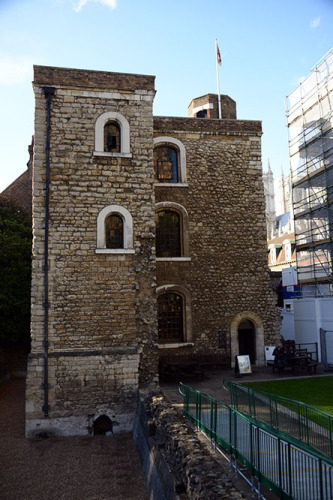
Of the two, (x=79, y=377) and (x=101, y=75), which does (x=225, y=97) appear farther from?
(x=79, y=377)

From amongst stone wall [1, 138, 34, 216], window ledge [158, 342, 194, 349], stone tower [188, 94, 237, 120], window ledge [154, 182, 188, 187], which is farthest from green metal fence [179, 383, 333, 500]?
stone wall [1, 138, 34, 216]

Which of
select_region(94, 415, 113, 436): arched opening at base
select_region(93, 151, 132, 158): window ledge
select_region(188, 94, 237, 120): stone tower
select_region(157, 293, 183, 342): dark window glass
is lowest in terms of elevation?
select_region(94, 415, 113, 436): arched opening at base

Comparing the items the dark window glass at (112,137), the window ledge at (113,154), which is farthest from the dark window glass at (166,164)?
the window ledge at (113,154)

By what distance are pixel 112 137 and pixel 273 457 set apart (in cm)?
1064

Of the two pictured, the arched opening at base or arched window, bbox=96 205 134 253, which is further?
arched window, bbox=96 205 134 253

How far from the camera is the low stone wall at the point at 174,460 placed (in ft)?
18.2

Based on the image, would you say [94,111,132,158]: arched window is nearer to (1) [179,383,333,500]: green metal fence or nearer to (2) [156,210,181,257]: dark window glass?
(2) [156,210,181,257]: dark window glass

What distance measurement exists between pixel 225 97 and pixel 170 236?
31.8 feet

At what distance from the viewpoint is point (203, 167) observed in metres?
17.6

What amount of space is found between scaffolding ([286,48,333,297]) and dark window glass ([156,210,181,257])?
6599 mm

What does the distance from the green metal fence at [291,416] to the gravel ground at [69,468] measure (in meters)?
3.05

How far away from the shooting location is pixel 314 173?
18.8 metres

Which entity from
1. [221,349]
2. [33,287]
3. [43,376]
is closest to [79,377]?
[43,376]

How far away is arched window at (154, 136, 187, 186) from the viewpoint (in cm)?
1730
